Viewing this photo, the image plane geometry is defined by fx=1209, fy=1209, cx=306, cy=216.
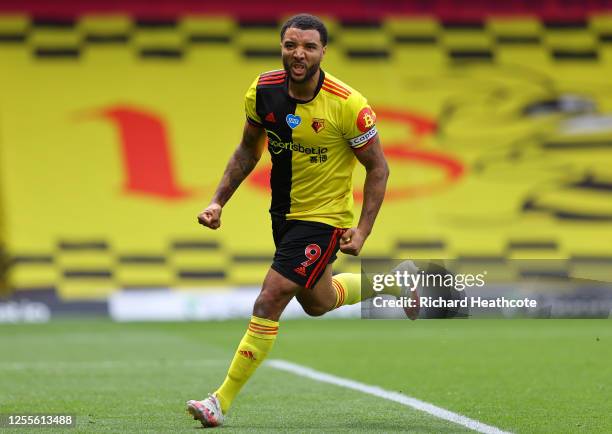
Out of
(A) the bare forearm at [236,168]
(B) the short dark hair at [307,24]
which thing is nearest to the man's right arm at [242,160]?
(A) the bare forearm at [236,168]

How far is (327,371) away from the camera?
9.62 meters

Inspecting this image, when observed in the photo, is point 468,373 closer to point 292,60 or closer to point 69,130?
point 292,60

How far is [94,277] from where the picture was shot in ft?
61.4

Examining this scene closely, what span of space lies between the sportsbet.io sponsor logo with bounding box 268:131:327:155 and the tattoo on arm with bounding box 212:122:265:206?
0.42ft

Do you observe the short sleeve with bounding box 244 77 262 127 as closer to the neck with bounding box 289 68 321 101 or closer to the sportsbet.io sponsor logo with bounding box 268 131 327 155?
the sportsbet.io sponsor logo with bounding box 268 131 327 155

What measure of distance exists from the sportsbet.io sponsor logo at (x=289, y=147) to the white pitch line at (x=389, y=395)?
1.57 m

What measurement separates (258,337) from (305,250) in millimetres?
525

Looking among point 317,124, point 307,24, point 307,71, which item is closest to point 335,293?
point 317,124

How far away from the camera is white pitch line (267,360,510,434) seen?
20.0 ft

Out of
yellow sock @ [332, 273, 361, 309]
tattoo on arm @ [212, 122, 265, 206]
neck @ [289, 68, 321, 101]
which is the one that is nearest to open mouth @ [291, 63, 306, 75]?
neck @ [289, 68, 321, 101]

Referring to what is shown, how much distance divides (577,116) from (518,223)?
2.38m

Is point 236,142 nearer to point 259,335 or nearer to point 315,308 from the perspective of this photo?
point 315,308

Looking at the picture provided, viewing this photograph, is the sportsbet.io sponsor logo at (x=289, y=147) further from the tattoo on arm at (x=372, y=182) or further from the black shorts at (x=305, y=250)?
the black shorts at (x=305, y=250)

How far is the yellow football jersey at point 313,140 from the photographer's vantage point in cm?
629
